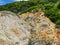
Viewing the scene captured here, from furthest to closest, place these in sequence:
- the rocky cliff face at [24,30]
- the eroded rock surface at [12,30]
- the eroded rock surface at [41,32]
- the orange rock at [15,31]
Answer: the eroded rock surface at [41,32], the orange rock at [15,31], the rocky cliff face at [24,30], the eroded rock surface at [12,30]

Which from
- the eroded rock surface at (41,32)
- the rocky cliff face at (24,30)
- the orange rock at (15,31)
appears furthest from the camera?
the eroded rock surface at (41,32)

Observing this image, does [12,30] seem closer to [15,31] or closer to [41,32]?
[15,31]

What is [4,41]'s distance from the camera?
193 inches

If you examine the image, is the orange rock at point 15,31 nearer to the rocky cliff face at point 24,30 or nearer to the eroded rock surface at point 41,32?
the rocky cliff face at point 24,30

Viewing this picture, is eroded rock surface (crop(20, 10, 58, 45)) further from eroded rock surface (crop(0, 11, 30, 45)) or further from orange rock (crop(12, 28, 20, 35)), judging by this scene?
orange rock (crop(12, 28, 20, 35))

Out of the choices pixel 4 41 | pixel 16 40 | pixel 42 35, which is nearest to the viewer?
pixel 4 41

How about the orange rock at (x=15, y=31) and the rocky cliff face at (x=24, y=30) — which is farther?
the orange rock at (x=15, y=31)

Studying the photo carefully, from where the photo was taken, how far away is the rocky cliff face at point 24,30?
17.2 feet

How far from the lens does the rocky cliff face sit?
5246 mm

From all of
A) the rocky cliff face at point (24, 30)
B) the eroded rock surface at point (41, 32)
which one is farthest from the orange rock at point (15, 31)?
the eroded rock surface at point (41, 32)

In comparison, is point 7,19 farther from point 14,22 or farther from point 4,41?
point 4,41

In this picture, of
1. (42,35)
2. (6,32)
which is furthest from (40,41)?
(6,32)

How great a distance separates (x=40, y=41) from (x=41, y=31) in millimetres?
412

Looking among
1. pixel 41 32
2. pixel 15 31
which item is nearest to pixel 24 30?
pixel 15 31
